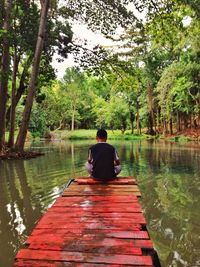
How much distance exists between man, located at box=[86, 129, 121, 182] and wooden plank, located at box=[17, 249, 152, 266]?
422cm

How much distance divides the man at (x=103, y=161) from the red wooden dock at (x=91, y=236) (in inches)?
54.7

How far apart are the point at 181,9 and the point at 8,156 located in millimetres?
13885

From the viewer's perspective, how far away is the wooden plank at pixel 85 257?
356cm

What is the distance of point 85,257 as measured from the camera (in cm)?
368

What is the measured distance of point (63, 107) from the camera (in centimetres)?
7231

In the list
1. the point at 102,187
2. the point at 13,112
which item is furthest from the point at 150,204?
the point at 13,112

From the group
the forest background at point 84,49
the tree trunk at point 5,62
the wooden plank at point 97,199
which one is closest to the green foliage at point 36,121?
the forest background at point 84,49

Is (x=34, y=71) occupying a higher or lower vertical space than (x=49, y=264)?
higher

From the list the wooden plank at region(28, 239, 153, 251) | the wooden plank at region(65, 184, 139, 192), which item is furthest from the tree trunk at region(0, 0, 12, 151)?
the wooden plank at region(28, 239, 153, 251)

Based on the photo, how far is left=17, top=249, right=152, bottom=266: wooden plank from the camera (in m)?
A: 3.56

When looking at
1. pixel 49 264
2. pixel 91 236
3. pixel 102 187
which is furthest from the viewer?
pixel 102 187

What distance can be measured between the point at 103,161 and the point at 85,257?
14.3ft

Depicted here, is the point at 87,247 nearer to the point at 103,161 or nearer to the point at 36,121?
the point at 103,161

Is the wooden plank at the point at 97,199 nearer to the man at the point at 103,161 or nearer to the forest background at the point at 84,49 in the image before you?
the man at the point at 103,161
